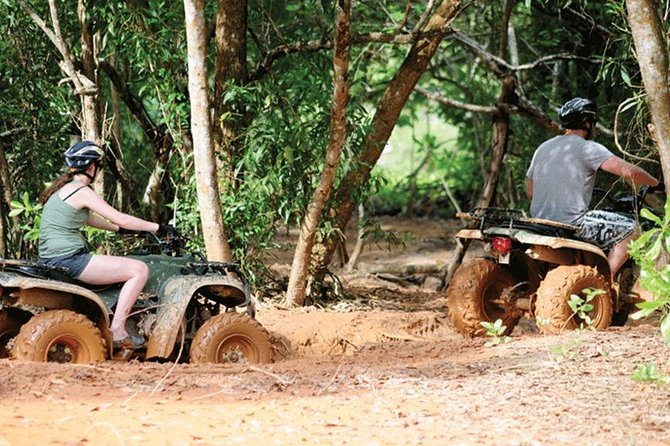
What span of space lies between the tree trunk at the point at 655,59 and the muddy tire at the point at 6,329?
15.0 feet

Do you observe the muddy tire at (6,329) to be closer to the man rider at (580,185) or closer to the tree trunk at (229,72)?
the tree trunk at (229,72)

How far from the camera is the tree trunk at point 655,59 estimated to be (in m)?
7.52

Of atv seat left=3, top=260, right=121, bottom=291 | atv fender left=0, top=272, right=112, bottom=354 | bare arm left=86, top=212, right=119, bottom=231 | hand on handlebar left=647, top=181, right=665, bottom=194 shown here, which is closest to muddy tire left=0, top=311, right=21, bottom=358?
atv fender left=0, top=272, right=112, bottom=354

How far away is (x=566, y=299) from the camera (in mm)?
8461

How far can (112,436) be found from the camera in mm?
5277

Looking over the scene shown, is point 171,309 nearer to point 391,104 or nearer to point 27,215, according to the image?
point 27,215

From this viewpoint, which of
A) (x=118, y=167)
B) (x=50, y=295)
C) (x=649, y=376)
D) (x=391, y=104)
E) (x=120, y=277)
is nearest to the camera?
(x=649, y=376)

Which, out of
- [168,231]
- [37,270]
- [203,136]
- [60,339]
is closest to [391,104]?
[203,136]

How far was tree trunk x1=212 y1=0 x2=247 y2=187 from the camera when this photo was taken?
10.5m

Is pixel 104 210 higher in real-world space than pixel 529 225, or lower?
higher

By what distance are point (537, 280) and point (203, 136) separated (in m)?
3.04

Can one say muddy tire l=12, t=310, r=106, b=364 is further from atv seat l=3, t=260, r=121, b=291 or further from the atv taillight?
the atv taillight

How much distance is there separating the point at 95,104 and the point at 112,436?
5.58 m

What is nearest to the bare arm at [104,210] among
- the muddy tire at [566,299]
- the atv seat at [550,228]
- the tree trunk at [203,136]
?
the tree trunk at [203,136]
